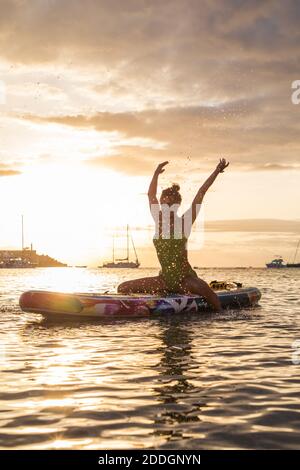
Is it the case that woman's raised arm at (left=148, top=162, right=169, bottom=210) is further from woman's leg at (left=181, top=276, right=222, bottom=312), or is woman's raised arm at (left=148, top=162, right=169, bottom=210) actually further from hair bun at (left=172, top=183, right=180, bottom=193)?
woman's leg at (left=181, top=276, right=222, bottom=312)

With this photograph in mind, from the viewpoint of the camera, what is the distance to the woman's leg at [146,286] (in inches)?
588

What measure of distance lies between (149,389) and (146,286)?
28.1 ft

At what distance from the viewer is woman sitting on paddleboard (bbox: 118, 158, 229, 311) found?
1319 centimetres

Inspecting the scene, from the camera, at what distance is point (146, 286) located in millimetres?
15023

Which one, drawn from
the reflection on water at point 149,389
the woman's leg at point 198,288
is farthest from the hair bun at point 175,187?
the reflection on water at point 149,389

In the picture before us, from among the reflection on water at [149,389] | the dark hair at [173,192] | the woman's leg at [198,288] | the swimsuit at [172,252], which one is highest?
the dark hair at [173,192]

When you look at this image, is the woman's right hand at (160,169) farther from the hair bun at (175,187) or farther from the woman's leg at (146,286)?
the woman's leg at (146,286)

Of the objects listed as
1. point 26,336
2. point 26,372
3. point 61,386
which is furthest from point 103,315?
point 61,386

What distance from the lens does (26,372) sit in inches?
295

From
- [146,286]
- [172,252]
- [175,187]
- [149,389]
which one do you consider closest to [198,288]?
[172,252]

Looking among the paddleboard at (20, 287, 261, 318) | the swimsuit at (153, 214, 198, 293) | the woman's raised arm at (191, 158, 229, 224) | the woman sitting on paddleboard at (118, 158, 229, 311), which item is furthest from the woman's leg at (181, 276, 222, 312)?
the woman's raised arm at (191, 158, 229, 224)

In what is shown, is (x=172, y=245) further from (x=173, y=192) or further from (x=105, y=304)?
(x=105, y=304)
